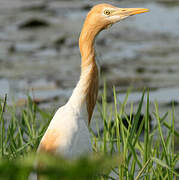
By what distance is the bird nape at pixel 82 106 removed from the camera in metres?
1.64

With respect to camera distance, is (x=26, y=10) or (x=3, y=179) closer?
(x=3, y=179)

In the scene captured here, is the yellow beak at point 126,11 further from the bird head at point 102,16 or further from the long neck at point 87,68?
the long neck at point 87,68

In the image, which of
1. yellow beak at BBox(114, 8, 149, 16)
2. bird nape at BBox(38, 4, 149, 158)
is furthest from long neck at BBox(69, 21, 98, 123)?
yellow beak at BBox(114, 8, 149, 16)

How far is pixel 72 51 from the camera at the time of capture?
6.14 meters

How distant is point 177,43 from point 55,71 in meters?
1.93

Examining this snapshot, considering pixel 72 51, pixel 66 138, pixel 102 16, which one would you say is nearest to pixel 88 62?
pixel 102 16

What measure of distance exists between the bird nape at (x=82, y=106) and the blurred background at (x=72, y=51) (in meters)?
1.73

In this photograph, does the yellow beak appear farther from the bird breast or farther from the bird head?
the bird breast

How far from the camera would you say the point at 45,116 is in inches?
93.3

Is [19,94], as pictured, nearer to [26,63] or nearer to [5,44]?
[26,63]

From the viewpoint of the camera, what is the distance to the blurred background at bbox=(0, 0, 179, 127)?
4574 millimetres

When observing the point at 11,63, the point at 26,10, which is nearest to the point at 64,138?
the point at 11,63

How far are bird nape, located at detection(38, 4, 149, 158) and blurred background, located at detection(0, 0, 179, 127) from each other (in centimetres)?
173

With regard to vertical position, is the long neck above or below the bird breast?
above
